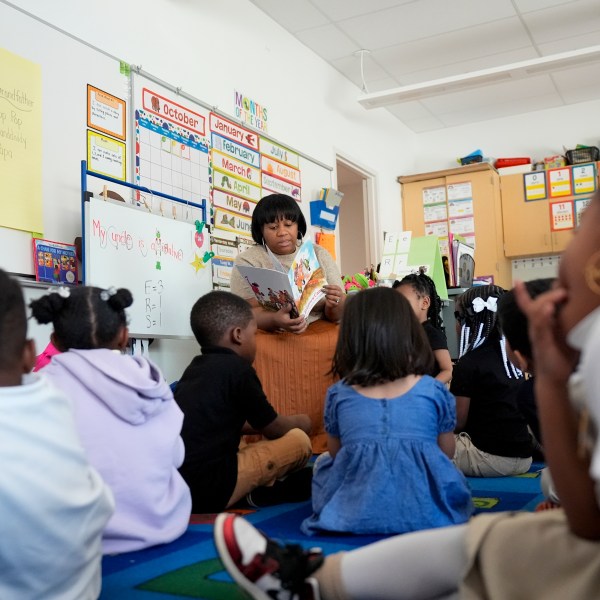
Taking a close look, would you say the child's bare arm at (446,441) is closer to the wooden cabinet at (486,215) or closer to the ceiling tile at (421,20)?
the ceiling tile at (421,20)

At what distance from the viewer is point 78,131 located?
2.84 meters

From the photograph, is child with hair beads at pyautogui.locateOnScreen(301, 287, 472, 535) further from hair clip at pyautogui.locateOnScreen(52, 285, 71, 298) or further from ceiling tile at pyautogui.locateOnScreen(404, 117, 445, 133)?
ceiling tile at pyautogui.locateOnScreen(404, 117, 445, 133)

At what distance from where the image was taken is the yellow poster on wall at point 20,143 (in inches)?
98.2

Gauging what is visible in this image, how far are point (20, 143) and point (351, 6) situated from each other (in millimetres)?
2459

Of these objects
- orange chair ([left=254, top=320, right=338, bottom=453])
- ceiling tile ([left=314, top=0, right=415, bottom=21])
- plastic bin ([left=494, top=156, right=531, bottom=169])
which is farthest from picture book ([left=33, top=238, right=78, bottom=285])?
plastic bin ([left=494, top=156, right=531, bottom=169])

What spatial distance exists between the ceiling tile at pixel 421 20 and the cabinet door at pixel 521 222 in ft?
5.96

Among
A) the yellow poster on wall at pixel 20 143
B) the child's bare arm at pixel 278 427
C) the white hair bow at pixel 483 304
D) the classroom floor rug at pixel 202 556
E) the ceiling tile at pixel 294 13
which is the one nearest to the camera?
the classroom floor rug at pixel 202 556

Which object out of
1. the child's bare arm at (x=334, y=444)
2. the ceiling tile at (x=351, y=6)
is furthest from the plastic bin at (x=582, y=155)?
the child's bare arm at (x=334, y=444)

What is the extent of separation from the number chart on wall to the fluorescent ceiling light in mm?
1693

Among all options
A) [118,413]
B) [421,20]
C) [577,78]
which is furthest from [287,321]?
[577,78]

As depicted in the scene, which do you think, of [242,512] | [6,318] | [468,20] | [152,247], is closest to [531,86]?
[468,20]

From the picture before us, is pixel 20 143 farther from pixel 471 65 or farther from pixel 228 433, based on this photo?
pixel 471 65

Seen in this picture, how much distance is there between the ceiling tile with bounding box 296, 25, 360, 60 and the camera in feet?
14.8

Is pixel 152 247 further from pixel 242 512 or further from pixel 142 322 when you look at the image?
pixel 242 512
